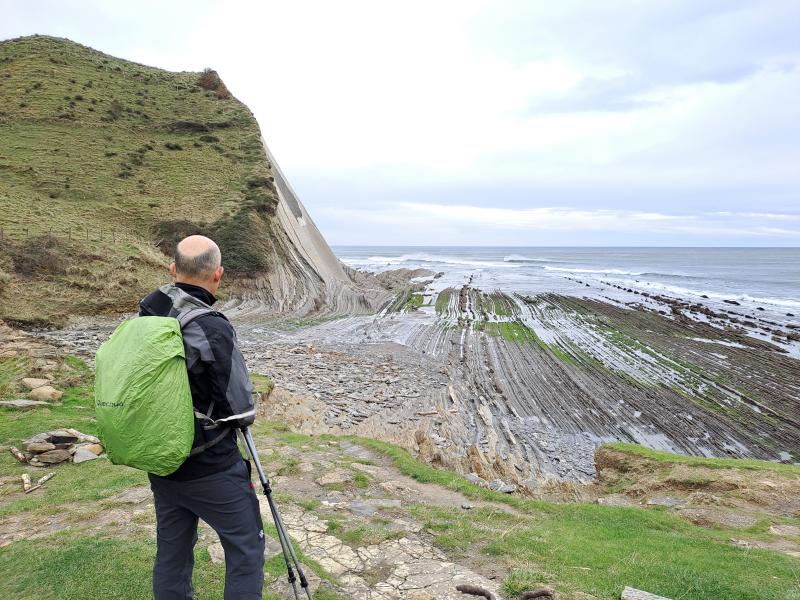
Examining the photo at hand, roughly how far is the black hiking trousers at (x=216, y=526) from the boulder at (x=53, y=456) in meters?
5.90

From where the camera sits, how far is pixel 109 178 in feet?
114

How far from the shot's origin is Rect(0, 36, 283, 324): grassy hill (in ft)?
80.7

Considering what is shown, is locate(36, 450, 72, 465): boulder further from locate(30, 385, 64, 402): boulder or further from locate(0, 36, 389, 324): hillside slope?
locate(0, 36, 389, 324): hillside slope

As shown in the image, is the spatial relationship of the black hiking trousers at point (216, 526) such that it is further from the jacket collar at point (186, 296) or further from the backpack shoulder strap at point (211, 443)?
the jacket collar at point (186, 296)

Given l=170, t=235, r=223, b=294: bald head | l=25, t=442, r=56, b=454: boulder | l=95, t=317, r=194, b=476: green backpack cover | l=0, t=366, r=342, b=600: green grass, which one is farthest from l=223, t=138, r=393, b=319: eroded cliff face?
l=95, t=317, r=194, b=476: green backpack cover

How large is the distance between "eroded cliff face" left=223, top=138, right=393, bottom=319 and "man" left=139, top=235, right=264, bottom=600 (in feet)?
91.0

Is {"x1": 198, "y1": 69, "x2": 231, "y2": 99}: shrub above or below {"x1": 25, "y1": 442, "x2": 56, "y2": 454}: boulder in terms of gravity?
above

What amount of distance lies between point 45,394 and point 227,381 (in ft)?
34.0

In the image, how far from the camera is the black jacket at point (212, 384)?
3.04 meters

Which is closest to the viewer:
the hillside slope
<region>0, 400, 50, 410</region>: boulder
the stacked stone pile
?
the stacked stone pile

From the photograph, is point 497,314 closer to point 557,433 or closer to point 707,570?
point 557,433

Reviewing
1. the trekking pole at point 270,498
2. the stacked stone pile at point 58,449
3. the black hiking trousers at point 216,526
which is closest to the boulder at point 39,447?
the stacked stone pile at point 58,449

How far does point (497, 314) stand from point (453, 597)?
3663 cm

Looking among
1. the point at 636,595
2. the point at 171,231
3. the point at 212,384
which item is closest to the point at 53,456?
the point at 212,384
